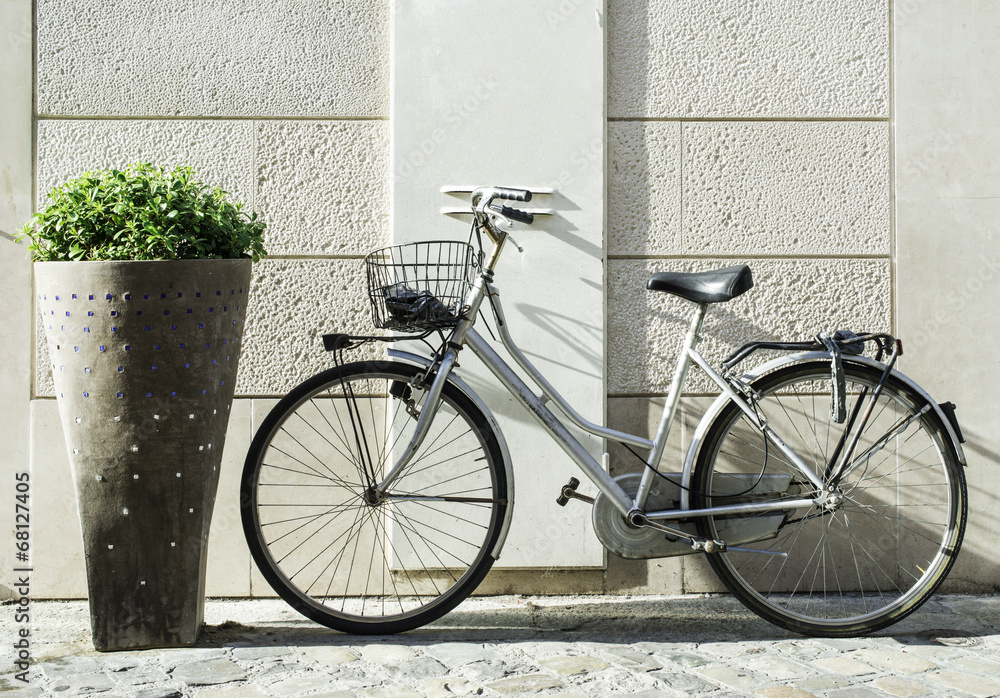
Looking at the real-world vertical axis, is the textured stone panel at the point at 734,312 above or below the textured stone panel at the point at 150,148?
below

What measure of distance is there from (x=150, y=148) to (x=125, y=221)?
2.99ft

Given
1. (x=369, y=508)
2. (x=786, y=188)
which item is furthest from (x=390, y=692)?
(x=786, y=188)

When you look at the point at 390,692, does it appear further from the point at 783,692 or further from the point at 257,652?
the point at 783,692

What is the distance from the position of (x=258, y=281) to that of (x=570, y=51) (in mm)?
1575

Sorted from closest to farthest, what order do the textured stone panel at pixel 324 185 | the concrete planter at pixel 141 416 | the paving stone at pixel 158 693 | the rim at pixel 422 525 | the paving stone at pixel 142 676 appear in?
the paving stone at pixel 158 693, the paving stone at pixel 142 676, the concrete planter at pixel 141 416, the rim at pixel 422 525, the textured stone panel at pixel 324 185

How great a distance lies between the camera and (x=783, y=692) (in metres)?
2.67

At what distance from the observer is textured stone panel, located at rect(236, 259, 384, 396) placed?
3643 millimetres

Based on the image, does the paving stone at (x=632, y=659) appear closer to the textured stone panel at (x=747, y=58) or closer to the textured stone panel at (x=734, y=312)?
the textured stone panel at (x=734, y=312)

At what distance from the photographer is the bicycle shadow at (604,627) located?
3.14 meters

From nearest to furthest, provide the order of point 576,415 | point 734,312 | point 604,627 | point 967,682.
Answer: point 967,682, point 576,415, point 604,627, point 734,312

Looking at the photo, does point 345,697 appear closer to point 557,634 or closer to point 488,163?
point 557,634

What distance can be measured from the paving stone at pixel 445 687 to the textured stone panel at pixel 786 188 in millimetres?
1941

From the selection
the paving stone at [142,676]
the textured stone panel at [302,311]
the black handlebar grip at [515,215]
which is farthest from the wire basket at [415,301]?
the paving stone at [142,676]

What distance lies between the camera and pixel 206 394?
9.70ft
